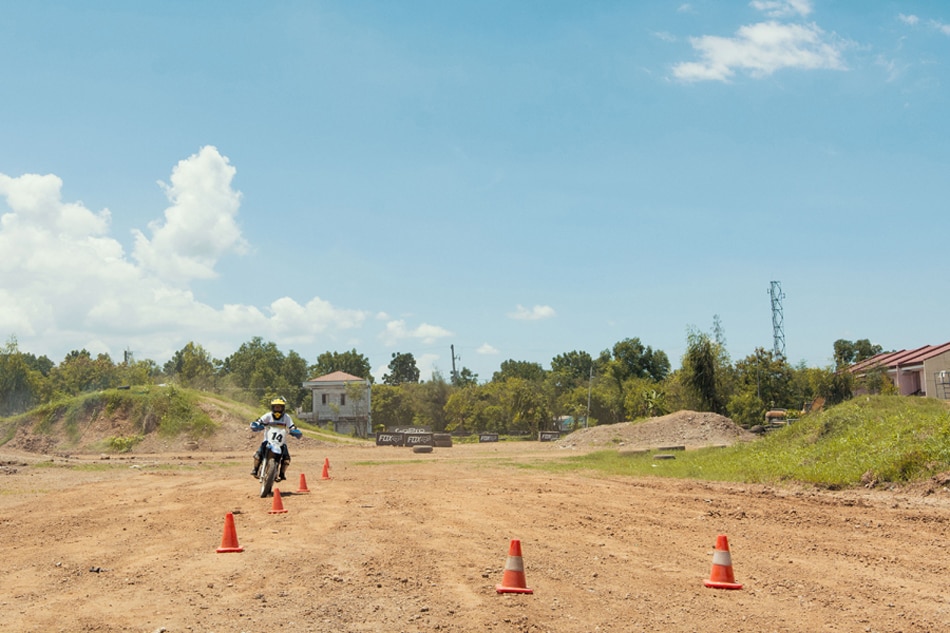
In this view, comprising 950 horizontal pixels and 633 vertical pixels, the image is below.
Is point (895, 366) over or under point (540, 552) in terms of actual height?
over

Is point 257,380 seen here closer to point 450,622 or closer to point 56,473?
point 56,473

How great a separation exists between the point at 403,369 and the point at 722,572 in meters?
148

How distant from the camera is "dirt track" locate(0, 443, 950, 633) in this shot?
6.86 metres

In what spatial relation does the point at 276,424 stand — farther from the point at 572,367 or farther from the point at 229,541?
the point at 572,367

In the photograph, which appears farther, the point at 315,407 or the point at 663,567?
the point at 315,407

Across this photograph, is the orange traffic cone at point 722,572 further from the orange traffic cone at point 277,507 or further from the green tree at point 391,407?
the green tree at point 391,407

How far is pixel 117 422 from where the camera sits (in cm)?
5531

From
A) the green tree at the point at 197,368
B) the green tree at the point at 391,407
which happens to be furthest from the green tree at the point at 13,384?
the green tree at the point at 391,407

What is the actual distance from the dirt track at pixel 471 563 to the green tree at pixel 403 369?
13750 cm

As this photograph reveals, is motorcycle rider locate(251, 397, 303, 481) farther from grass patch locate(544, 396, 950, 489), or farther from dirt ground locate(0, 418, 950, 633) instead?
grass patch locate(544, 396, 950, 489)

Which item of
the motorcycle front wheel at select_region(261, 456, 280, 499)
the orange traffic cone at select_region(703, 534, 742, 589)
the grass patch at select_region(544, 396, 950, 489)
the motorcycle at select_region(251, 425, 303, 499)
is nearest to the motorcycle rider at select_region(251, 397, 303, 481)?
the motorcycle at select_region(251, 425, 303, 499)

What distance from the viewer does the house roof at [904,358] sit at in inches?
2566

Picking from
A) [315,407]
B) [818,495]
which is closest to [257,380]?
[315,407]

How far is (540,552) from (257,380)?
364 feet
